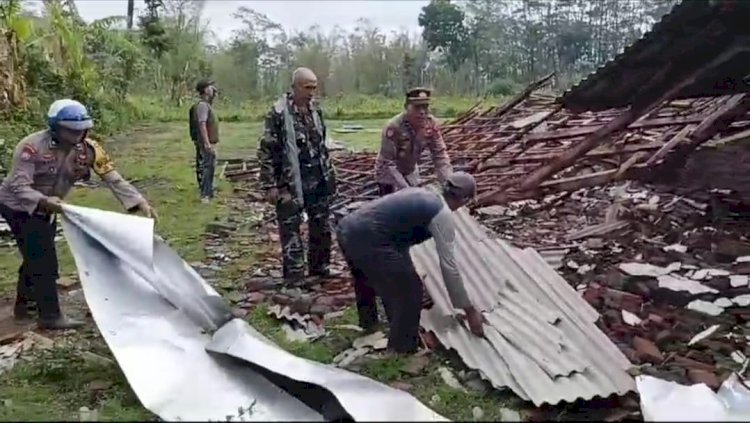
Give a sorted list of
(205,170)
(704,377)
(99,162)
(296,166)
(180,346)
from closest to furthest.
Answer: (180,346) < (704,377) < (99,162) < (296,166) < (205,170)

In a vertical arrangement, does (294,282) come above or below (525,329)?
below

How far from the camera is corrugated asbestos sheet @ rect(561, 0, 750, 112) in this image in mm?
5340

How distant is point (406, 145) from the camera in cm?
687

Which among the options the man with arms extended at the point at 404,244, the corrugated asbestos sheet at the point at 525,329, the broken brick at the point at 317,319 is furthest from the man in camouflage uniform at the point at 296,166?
the man with arms extended at the point at 404,244

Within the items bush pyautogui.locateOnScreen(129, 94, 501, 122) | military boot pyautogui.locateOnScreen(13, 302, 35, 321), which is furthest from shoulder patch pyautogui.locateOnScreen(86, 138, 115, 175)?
bush pyautogui.locateOnScreen(129, 94, 501, 122)

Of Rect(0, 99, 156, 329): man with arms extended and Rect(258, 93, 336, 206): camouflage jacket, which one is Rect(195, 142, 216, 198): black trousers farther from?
Rect(0, 99, 156, 329): man with arms extended

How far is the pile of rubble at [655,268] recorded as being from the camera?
5.52 meters

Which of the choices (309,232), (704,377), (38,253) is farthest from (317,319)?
(704,377)

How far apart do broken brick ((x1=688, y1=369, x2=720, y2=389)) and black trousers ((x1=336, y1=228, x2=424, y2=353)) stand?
1.67 meters

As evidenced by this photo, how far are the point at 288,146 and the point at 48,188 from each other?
1.90m

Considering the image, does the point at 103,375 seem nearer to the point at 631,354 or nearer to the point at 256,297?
the point at 256,297

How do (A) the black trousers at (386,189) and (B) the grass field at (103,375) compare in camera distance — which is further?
(A) the black trousers at (386,189)

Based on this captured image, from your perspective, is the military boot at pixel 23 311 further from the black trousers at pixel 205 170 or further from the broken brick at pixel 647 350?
the black trousers at pixel 205 170

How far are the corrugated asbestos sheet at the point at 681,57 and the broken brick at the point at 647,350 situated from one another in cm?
198
